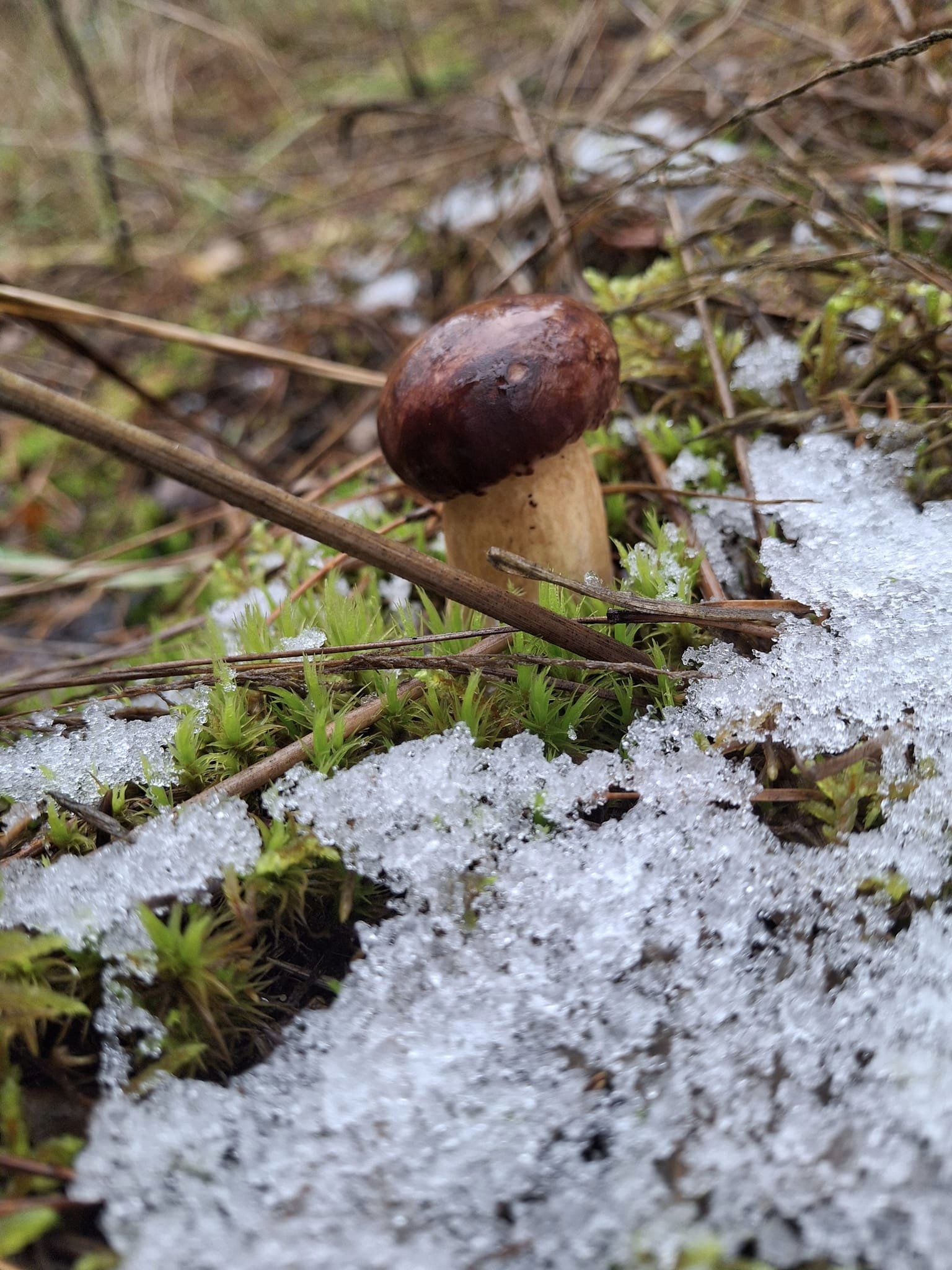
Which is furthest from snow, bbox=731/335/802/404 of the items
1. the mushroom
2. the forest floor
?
the mushroom

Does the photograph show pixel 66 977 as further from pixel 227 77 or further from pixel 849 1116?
pixel 227 77

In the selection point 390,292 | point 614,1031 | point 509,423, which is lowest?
point 614,1031

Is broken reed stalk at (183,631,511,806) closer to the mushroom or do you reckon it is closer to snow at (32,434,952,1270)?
snow at (32,434,952,1270)

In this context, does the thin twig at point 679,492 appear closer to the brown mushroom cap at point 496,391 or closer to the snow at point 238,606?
the brown mushroom cap at point 496,391

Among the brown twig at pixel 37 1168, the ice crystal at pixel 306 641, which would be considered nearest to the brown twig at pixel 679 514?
the ice crystal at pixel 306 641

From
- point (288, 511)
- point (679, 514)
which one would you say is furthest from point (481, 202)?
point (288, 511)

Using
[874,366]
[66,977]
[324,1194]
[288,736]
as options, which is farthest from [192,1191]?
[874,366]

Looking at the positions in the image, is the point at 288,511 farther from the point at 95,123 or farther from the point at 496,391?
the point at 95,123
